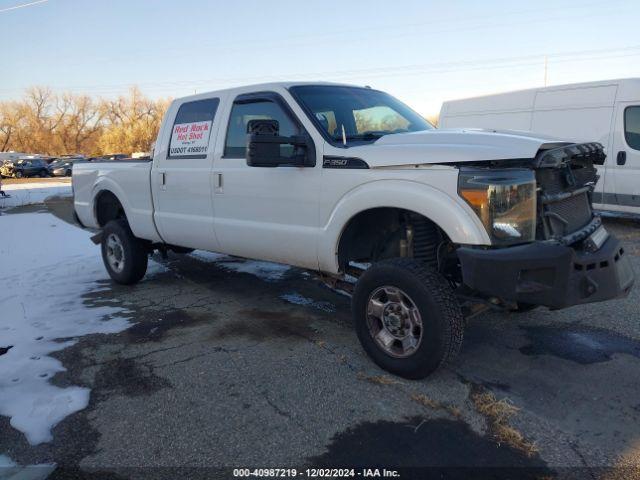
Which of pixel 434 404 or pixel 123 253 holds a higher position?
pixel 123 253

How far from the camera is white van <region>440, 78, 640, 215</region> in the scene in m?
9.09

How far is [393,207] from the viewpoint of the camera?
3600 millimetres

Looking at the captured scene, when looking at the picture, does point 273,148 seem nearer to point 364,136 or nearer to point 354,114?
point 364,136

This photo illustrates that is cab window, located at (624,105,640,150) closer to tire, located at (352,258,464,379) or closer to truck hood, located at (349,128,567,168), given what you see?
truck hood, located at (349,128,567,168)

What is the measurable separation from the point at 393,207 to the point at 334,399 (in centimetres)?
133

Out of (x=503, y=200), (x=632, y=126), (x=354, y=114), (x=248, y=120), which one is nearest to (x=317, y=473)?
(x=503, y=200)

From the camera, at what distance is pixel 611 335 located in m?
4.35

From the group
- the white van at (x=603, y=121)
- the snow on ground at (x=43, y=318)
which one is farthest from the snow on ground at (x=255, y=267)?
the white van at (x=603, y=121)

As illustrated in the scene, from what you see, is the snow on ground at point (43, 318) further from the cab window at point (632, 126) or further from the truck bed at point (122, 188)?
the cab window at point (632, 126)

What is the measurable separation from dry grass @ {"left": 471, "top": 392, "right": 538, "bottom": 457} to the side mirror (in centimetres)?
206

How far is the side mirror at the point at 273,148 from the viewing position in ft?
12.5

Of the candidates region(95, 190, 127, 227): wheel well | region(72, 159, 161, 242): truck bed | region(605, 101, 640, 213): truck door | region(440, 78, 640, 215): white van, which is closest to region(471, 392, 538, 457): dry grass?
region(72, 159, 161, 242): truck bed

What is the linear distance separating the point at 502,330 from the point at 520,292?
1577 millimetres

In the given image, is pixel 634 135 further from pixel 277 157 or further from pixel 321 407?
pixel 321 407
